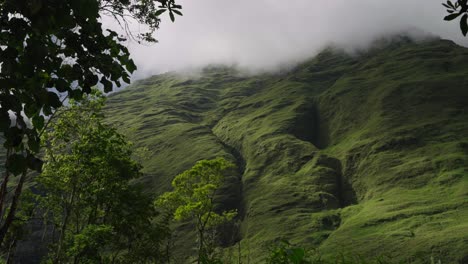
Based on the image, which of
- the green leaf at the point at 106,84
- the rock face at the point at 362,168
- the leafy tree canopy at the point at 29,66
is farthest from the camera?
the rock face at the point at 362,168

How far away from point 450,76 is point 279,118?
71.9 metres

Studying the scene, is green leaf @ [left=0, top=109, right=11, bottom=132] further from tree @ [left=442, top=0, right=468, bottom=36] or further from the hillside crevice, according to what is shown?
the hillside crevice

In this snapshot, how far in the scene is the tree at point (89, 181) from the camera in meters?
27.8

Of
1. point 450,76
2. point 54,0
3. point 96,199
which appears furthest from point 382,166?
point 54,0

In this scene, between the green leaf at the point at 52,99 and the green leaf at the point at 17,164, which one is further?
the green leaf at the point at 52,99

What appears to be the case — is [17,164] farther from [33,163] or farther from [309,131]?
[309,131]

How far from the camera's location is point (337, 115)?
192 meters

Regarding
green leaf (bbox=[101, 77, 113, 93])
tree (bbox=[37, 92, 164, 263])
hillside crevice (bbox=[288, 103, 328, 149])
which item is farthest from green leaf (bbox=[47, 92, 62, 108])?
hillside crevice (bbox=[288, 103, 328, 149])

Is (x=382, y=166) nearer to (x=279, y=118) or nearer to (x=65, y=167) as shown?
(x=279, y=118)

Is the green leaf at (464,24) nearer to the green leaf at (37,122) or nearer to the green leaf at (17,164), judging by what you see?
the green leaf at (37,122)

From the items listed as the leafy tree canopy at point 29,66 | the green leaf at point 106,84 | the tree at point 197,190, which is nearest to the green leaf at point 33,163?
the leafy tree canopy at point 29,66

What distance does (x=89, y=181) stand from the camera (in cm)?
3231

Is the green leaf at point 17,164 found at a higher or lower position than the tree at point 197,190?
higher

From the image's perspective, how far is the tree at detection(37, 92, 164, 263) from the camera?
1093 inches
